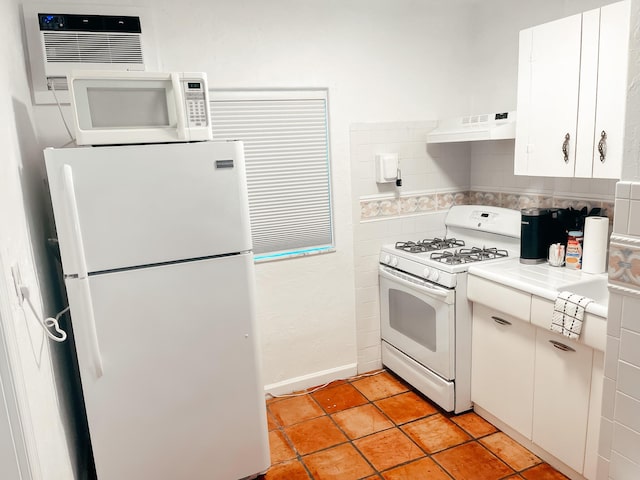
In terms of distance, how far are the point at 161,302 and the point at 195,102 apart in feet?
2.85

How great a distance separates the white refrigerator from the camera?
1861 millimetres

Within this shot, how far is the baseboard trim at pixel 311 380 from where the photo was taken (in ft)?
10.3

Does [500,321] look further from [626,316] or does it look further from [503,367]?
[626,316]

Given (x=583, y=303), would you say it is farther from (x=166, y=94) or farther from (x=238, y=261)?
(x=166, y=94)

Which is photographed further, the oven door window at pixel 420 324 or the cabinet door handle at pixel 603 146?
the oven door window at pixel 420 324

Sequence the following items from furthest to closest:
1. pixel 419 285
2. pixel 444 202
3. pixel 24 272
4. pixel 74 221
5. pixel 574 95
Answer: pixel 444 202 < pixel 419 285 < pixel 574 95 < pixel 74 221 < pixel 24 272

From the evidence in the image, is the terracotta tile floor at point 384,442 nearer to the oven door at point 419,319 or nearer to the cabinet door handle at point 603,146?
the oven door at point 419,319

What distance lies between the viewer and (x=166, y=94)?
202 centimetres

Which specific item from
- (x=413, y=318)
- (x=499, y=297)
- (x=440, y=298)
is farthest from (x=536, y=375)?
(x=413, y=318)

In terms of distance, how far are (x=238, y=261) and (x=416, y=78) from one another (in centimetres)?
195

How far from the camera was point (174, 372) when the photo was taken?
6.79ft

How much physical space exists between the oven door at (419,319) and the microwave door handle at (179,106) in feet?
5.38

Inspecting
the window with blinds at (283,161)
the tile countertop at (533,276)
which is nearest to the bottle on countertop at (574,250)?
the tile countertop at (533,276)

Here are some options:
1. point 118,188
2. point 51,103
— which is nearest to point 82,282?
point 118,188
